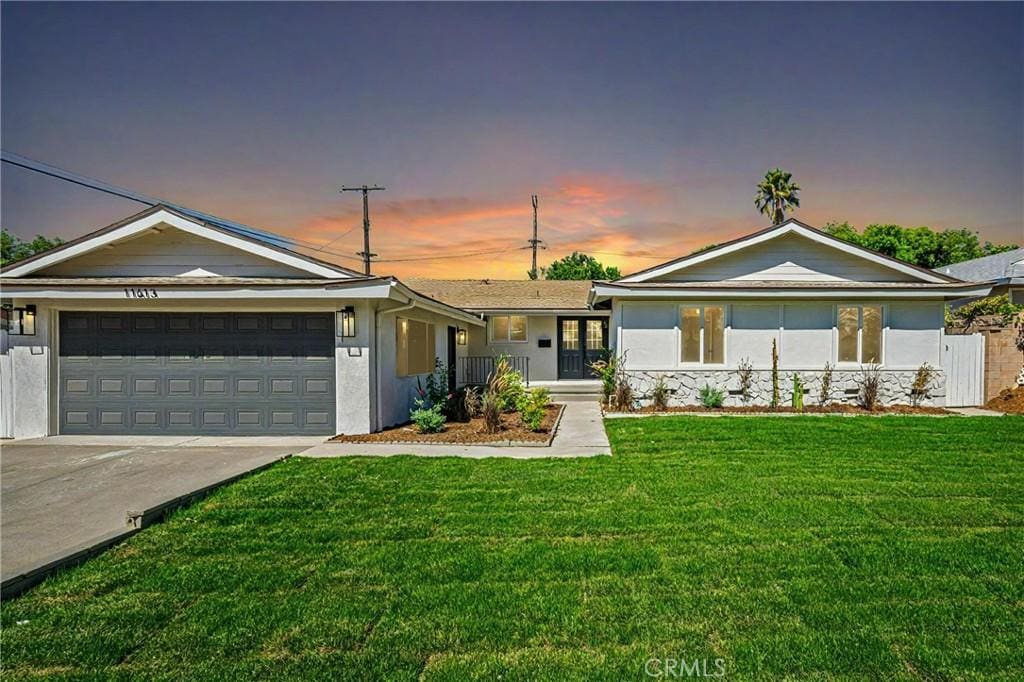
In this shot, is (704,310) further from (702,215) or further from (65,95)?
(65,95)

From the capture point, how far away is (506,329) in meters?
18.9

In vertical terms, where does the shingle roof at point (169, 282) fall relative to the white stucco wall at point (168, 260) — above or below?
below

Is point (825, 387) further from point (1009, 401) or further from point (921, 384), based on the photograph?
point (1009, 401)

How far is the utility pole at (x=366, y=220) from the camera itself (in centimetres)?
2533

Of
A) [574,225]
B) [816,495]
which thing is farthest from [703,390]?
[574,225]

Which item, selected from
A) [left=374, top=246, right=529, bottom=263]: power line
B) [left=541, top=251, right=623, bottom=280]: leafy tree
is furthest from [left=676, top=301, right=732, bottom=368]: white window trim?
[left=541, top=251, right=623, bottom=280]: leafy tree

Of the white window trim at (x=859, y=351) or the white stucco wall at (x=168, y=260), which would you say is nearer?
the white stucco wall at (x=168, y=260)

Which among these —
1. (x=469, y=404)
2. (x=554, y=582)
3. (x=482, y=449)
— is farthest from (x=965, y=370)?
(x=554, y=582)

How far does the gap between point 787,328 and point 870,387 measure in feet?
7.19

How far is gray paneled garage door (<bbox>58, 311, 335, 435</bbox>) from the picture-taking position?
387 inches

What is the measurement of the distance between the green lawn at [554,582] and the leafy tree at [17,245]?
47129 millimetres

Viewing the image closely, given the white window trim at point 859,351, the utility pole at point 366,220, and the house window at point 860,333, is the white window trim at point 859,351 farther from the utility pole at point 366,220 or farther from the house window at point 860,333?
the utility pole at point 366,220

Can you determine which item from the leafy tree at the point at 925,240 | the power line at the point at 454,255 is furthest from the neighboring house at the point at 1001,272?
the power line at the point at 454,255

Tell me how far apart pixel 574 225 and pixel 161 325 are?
23.9 metres
